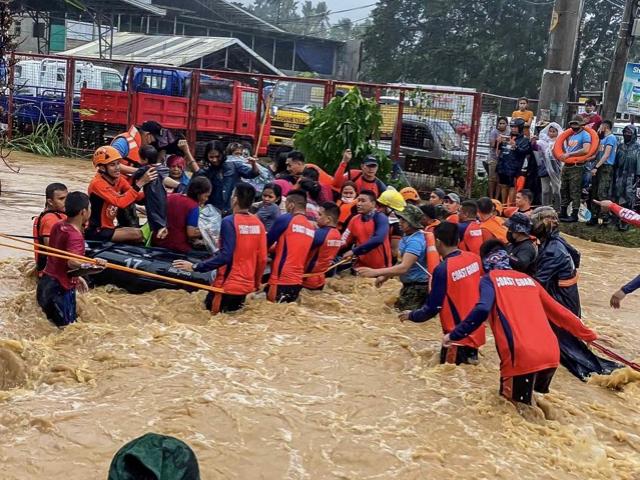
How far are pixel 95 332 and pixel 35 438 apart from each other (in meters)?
2.04

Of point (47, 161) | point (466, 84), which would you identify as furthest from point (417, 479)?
point (466, 84)

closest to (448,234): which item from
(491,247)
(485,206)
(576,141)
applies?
(491,247)

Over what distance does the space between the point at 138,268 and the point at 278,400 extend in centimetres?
306

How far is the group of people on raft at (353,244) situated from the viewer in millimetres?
6211

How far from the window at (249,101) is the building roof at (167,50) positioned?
48.5 feet

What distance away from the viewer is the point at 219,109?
2011 cm

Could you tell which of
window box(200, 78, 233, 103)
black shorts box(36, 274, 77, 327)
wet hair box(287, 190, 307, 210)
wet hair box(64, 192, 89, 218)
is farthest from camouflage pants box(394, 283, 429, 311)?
window box(200, 78, 233, 103)

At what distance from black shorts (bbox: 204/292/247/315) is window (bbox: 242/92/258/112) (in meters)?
12.8

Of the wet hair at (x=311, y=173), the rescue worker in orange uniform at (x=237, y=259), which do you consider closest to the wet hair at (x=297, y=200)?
the rescue worker in orange uniform at (x=237, y=259)

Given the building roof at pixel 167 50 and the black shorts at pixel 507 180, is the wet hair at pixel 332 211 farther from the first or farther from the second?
the building roof at pixel 167 50

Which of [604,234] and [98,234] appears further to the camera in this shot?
[604,234]

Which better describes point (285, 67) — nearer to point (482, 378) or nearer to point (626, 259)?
point (626, 259)

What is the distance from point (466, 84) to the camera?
47625mm

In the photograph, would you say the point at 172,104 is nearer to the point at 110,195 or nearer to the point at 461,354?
the point at 110,195
